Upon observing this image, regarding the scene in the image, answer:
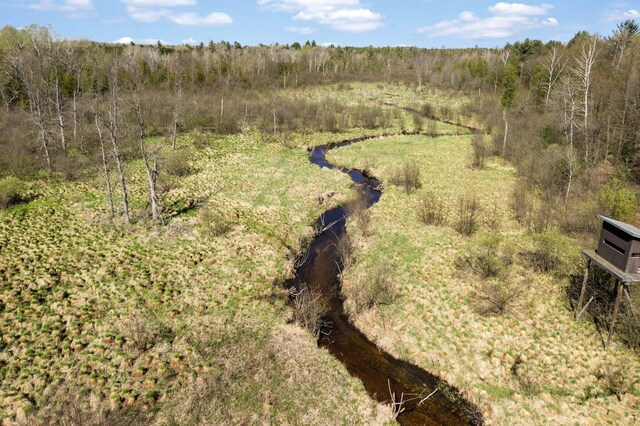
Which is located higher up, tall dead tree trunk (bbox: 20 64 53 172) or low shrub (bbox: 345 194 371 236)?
tall dead tree trunk (bbox: 20 64 53 172)

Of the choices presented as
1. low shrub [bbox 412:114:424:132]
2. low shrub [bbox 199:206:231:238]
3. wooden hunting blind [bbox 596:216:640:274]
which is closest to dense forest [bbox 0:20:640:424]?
low shrub [bbox 199:206:231:238]

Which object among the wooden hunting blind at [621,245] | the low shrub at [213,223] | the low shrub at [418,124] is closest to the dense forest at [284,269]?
the low shrub at [213,223]

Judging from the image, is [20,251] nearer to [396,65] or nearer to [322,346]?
[322,346]

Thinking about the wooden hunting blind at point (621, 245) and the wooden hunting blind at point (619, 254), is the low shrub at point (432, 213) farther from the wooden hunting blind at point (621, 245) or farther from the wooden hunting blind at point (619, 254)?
the wooden hunting blind at point (621, 245)

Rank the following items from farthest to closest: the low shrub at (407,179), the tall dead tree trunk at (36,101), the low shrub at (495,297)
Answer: the low shrub at (407,179), the tall dead tree trunk at (36,101), the low shrub at (495,297)

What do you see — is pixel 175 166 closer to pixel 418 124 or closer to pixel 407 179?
pixel 407 179

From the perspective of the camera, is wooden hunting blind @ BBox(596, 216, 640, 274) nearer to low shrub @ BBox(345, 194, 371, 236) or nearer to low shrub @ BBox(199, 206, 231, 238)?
low shrub @ BBox(345, 194, 371, 236)
